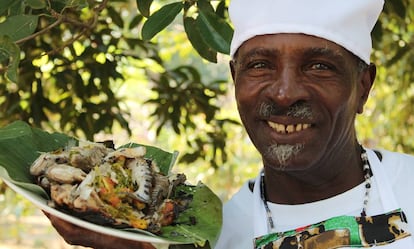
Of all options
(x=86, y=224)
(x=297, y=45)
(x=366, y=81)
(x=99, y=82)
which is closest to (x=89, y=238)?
(x=86, y=224)

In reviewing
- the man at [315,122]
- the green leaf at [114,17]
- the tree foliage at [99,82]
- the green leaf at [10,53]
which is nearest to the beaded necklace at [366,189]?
the man at [315,122]

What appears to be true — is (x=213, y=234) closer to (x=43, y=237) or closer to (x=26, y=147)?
(x=26, y=147)

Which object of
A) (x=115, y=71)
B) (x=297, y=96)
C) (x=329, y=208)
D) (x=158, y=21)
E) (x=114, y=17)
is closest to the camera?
(x=297, y=96)

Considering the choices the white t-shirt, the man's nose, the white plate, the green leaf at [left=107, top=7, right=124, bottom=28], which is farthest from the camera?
the green leaf at [left=107, top=7, right=124, bottom=28]

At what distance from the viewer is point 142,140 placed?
18.3 ft

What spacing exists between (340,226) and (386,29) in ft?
4.86

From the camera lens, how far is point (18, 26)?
1.41 m

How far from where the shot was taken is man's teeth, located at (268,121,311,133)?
1.30 meters

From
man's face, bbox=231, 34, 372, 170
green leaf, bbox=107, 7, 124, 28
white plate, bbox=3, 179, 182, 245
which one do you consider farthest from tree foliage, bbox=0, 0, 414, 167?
white plate, bbox=3, 179, 182, 245

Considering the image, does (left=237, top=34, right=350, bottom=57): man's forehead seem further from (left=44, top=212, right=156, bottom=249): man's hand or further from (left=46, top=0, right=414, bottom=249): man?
(left=44, top=212, right=156, bottom=249): man's hand

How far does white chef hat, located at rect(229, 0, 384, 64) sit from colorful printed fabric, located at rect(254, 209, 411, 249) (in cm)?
27

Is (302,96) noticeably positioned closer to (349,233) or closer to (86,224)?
(349,233)

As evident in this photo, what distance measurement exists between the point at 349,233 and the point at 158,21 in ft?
1.77

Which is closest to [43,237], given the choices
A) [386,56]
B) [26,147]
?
[386,56]
